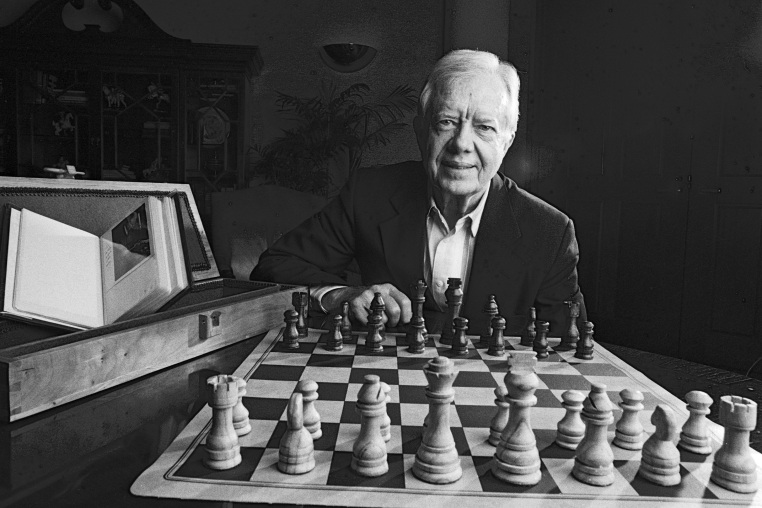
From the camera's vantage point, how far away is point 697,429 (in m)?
0.86

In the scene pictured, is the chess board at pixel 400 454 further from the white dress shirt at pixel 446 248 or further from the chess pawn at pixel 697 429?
the white dress shirt at pixel 446 248

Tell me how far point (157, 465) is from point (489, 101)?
1335 mm

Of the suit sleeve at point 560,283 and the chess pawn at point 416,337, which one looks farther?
the suit sleeve at point 560,283

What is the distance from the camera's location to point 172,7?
5.34m

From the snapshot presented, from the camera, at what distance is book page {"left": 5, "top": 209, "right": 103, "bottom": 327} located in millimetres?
1090

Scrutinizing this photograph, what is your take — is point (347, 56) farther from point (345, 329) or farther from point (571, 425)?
point (571, 425)

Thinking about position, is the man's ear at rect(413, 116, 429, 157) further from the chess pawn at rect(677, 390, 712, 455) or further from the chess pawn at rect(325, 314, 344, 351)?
the chess pawn at rect(677, 390, 712, 455)

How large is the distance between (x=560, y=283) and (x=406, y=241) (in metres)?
0.50

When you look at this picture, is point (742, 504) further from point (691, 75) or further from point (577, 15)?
point (577, 15)

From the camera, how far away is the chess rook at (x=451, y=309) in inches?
57.9

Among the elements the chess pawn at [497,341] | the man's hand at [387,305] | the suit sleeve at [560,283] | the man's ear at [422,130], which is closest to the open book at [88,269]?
the man's hand at [387,305]

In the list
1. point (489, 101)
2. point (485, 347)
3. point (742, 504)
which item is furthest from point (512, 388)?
point (489, 101)

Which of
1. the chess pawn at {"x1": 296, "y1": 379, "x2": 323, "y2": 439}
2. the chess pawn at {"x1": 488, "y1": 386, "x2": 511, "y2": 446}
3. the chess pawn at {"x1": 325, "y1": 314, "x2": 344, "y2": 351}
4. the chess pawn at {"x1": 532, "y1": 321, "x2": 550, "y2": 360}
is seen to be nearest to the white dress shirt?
the chess pawn at {"x1": 532, "y1": 321, "x2": 550, "y2": 360}

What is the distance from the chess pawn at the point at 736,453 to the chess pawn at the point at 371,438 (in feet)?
1.38
